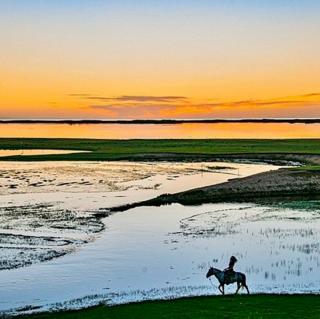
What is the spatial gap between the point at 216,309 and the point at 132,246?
574 inches

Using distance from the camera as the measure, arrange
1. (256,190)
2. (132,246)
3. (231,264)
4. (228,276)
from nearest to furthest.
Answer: (231,264) → (228,276) → (132,246) → (256,190)

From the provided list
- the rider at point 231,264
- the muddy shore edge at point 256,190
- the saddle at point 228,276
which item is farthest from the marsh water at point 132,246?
the muddy shore edge at point 256,190

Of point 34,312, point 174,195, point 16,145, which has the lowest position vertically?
point 34,312

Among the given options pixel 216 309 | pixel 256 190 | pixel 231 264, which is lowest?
pixel 216 309

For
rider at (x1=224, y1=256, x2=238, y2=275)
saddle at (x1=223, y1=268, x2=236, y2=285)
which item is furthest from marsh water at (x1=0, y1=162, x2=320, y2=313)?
rider at (x1=224, y1=256, x2=238, y2=275)

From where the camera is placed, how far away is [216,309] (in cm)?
2141

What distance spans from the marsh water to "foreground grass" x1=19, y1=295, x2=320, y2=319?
2.17m

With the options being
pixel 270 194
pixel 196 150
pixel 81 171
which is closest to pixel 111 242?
pixel 270 194

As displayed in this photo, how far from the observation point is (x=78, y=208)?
48.9m

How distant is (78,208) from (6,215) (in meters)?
6.18

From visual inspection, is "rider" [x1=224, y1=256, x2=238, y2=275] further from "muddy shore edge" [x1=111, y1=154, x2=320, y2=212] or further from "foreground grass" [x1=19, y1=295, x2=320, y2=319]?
"muddy shore edge" [x1=111, y1=154, x2=320, y2=212]

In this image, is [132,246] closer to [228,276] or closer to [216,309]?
[228,276]

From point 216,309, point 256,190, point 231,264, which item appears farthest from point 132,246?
point 256,190

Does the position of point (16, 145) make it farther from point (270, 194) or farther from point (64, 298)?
point (64, 298)
